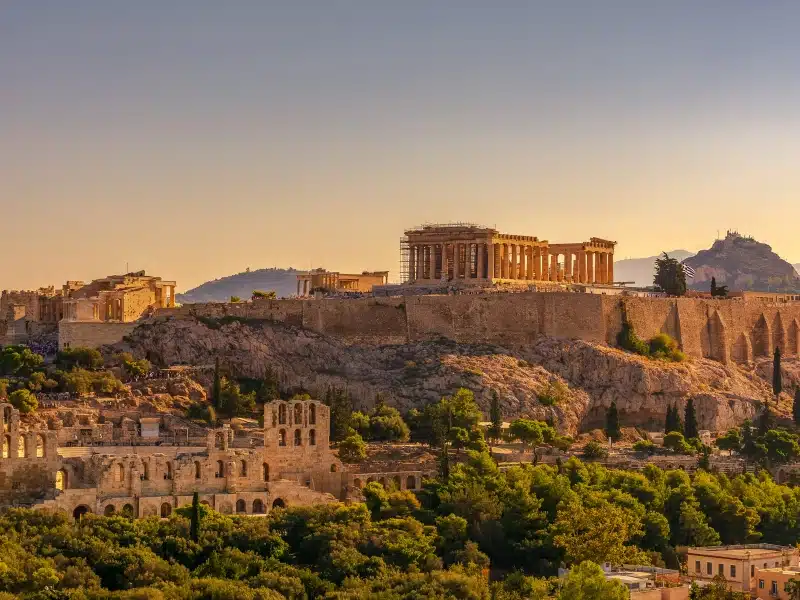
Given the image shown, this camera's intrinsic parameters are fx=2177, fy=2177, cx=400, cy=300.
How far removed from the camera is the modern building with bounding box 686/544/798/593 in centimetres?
7250

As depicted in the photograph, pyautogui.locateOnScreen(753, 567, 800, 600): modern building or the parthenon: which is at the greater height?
the parthenon

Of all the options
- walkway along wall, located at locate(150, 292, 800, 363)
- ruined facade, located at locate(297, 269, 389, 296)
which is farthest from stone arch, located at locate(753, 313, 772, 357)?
ruined facade, located at locate(297, 269, 389, 296)

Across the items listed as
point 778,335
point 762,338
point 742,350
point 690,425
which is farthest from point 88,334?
point 778,335

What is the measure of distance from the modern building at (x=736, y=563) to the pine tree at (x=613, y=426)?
19.0 m

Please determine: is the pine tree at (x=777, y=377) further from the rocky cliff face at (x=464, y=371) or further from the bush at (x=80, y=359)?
the bush at (x=80, y=359)

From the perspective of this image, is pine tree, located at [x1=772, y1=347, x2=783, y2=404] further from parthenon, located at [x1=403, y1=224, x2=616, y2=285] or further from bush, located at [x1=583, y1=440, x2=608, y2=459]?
bush, located at [x1=583, y1=440, x2=608, y2=459]

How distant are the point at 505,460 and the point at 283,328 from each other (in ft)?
53.5

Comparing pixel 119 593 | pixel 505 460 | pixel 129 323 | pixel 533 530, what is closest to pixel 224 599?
pixel 119 593

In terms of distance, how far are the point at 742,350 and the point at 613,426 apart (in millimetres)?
19479

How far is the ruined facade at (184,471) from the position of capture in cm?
7481

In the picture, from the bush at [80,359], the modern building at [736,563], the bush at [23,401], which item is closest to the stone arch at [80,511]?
the bush at [23,401]

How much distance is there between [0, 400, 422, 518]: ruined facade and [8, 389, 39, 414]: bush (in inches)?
135

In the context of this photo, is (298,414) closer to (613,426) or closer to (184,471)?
(184,471)

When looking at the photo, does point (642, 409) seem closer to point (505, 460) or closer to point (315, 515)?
point (505, 460)
